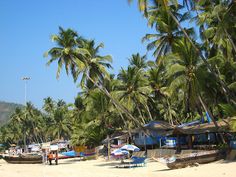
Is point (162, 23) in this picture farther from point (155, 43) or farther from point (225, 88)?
point (225, 88)

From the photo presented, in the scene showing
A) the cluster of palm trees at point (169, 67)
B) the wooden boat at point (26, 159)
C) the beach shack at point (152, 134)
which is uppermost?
the cluster of palm trees at point (169, 67)

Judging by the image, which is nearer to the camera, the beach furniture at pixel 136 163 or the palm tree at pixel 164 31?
the beach furniture at pixel 136 163

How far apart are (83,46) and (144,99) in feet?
30.6

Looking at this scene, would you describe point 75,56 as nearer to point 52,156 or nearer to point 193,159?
point 52,156

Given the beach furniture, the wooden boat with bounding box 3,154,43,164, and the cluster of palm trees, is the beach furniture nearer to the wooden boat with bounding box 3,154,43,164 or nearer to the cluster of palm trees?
the cluster of palm trees

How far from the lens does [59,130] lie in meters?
81.1

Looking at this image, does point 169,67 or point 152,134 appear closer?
point 169,67

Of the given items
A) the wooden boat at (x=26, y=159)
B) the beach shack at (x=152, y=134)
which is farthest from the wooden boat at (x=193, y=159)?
the wooden boat at (x=26, y=159)

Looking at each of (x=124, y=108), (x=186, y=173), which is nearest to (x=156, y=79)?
(x=124, y=108)

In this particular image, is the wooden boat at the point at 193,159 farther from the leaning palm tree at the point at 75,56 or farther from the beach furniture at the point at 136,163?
the leaning palm tree at the point at 75,56

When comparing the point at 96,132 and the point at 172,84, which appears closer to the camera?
the point at 172,84

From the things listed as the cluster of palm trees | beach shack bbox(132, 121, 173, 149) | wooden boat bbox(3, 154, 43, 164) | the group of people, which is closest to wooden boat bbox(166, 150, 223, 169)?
the cluster of palm trees

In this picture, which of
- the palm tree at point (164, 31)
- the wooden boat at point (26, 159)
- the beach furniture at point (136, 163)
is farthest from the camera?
A: the wooden boat at point (26, 159)

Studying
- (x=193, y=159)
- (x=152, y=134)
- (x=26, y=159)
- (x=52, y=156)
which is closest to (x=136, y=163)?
(x=193, y=159)
